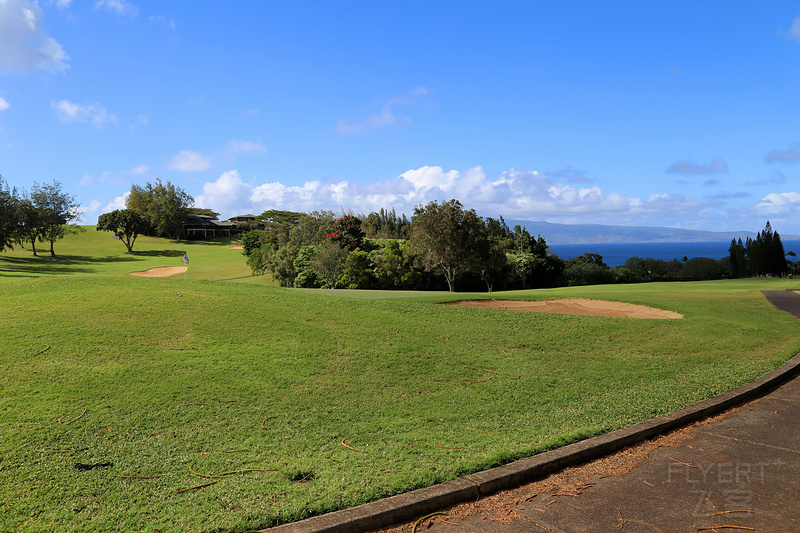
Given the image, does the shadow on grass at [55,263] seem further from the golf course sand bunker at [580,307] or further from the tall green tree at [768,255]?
the tall green tree at [768,255]

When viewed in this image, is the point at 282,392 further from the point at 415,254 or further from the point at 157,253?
the point at 157,253

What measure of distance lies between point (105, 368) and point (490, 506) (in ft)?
18.8

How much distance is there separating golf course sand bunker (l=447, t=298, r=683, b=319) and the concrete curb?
9.40 metres

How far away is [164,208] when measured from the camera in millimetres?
93562

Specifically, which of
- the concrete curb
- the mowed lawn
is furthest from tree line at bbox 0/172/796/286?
the concrete curb

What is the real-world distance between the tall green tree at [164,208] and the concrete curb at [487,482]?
9927cm

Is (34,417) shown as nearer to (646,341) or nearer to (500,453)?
(500,453)

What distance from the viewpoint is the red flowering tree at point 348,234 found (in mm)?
46938

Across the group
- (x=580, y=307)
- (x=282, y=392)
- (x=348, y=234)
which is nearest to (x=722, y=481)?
(x=282, y=392)

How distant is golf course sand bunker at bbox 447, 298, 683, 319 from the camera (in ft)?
52.1

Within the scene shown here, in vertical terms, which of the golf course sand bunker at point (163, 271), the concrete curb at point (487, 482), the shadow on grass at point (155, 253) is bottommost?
the golf course sand bunker at point (163, 271)

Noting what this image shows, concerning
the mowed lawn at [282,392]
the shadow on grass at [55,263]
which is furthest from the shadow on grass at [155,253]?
the mowed lawn at [282,392]

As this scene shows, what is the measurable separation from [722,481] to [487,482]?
89.1 inches

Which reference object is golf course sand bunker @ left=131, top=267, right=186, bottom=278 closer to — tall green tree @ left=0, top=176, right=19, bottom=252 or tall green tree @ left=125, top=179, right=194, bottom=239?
tall green tree @ left=0, top=176, right=19, bottom=252
